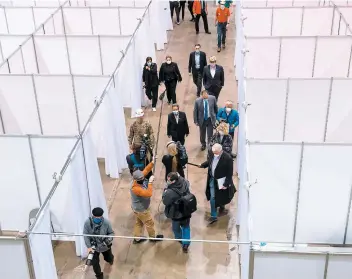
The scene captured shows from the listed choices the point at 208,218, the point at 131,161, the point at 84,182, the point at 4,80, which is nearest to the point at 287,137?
the point at 208,218

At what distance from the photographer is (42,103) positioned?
35.1 ft

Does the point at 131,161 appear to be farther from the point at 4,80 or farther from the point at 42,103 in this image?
the point at 4,80

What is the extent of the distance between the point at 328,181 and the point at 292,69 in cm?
515

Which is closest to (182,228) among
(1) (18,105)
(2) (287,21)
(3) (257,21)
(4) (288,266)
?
(4) (288,266)

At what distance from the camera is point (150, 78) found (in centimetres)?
1270

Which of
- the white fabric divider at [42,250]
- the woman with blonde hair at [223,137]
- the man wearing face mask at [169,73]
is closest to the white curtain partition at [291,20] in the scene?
the man wearing face mask at [169,73]

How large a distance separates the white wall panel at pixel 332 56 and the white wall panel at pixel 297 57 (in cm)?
18

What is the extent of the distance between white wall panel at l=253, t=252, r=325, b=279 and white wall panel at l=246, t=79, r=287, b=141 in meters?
4.16

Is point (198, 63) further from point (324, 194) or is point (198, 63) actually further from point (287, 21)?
point (324, 194)

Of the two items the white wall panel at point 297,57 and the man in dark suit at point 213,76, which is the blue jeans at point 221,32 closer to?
the white wall panel at point 297,57

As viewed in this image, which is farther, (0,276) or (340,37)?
(340,37)

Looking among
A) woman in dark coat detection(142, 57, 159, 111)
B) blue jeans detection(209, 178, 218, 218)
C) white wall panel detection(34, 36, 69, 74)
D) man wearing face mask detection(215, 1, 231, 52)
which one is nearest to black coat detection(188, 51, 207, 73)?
woman in dark coat detection(142, 57, 159, 111)

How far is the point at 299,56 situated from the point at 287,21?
2545 millimetres

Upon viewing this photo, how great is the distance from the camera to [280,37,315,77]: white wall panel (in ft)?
39.2
